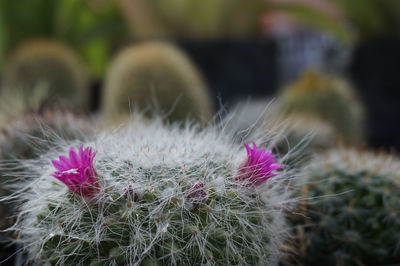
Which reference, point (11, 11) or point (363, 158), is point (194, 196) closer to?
point (363, 158)

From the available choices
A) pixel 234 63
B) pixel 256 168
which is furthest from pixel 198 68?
pixel 256 168

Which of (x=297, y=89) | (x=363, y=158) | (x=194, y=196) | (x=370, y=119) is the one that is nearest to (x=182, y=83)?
(x=297, y=89)

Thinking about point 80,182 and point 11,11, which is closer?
point 80,182

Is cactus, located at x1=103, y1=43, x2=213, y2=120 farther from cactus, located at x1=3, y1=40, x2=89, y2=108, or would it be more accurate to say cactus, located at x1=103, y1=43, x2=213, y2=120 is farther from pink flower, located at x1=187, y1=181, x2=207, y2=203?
pink flower, located at x1=187, y1=181, x2=207, y2=203

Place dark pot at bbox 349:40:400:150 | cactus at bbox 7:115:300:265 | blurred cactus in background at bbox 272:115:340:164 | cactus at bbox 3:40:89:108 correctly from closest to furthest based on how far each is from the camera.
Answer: cactus at bbox 7:115:300:265
blurred cactus in background at bbox 272:115:340:164
cactus at bbox 3:40:89:108
dark pot at bbox 349:40:400:150

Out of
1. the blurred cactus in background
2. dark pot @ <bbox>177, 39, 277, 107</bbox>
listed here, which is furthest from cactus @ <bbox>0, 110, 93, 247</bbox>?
dark pot @ <bbox>177, 39, 277, 107</bbox>

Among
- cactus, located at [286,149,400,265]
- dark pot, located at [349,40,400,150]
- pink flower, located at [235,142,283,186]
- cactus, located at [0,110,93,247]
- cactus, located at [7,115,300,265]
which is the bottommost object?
dark pot, located at [349,40,400,150]
